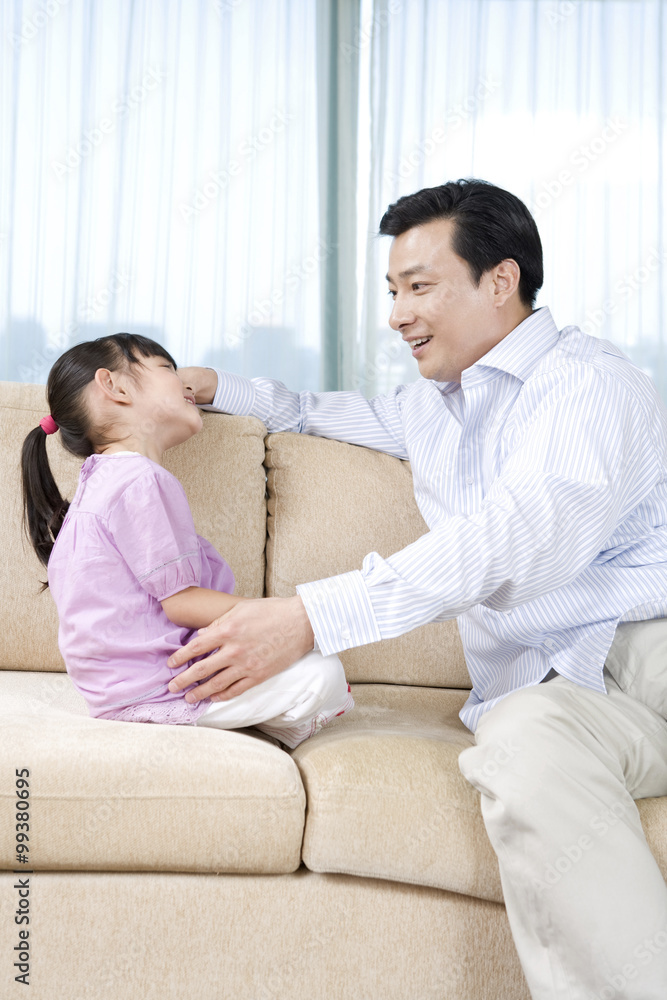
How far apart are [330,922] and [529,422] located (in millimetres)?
794

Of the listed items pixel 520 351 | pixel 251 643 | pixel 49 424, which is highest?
pixel 520 351

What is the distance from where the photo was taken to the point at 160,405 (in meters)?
1.44

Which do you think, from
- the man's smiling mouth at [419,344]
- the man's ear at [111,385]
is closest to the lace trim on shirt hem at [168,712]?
the man's ear at [111,385]

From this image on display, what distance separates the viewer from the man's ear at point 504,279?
1.59 m

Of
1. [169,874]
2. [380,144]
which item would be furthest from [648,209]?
[169,874]

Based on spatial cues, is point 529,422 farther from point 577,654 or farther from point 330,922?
A: point 330,922

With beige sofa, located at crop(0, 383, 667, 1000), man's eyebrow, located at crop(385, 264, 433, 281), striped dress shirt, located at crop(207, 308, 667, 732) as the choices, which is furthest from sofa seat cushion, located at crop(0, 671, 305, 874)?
man's eyebrow, located at crop(385, 264, 433, 281)

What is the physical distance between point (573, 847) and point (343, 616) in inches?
15.3

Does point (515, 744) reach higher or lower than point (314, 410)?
lower

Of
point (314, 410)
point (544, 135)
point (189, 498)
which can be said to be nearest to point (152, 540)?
point (189, 498)

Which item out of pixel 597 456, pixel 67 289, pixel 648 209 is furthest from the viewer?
pixel 648 209

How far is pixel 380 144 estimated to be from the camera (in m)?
2.69

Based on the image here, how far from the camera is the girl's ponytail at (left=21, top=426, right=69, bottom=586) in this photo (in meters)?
1.49

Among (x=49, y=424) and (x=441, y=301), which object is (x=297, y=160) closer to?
(x=441, y=301)
